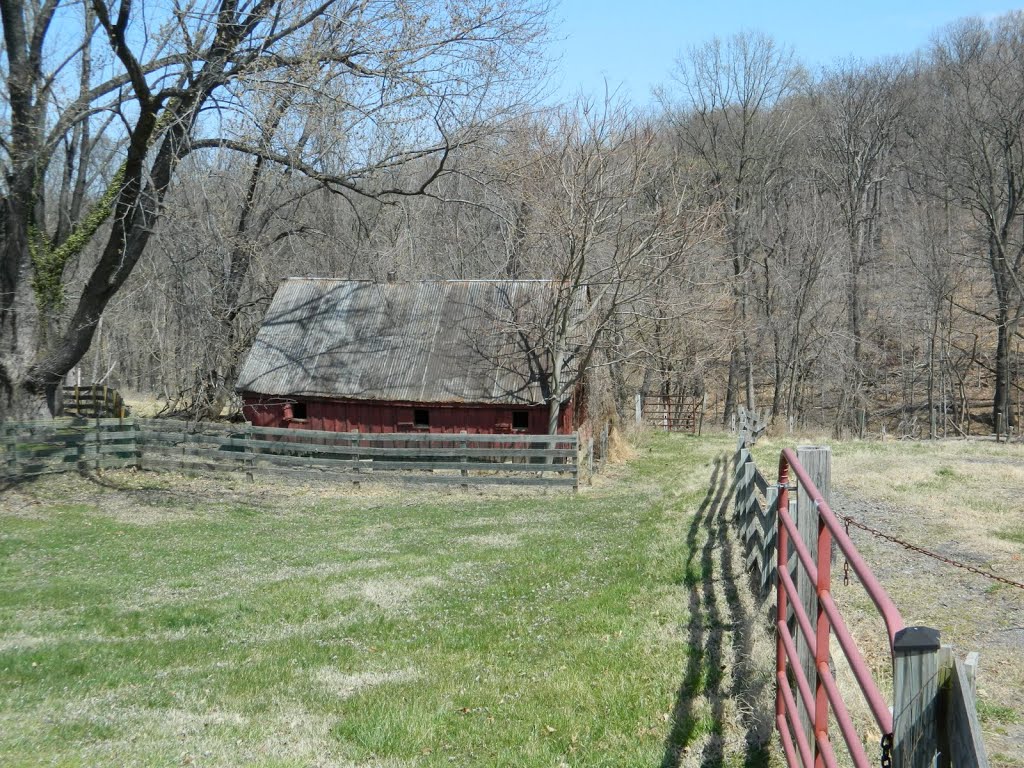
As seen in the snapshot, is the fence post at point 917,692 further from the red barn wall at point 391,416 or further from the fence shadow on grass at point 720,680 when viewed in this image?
the red barn wall at point 391,416

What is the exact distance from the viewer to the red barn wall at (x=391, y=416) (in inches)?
960

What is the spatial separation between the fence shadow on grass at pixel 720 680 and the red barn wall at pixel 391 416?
1474 centimetres

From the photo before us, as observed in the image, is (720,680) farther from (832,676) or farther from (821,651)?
(821,651)

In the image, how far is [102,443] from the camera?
21578 millimetres

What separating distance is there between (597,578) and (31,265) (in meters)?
15.2

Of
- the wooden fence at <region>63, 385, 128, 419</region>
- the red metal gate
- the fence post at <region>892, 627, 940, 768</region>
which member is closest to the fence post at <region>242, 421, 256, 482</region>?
the wooden fence at <region>63, 385, 128, 419</region>

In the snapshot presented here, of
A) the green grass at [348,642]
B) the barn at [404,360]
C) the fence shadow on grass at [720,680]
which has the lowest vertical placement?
the green grass at [348,642]

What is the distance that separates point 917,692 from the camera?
2.53m

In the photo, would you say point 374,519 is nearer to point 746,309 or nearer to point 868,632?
point 868,632

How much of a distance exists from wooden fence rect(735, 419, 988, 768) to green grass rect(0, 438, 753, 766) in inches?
37.4

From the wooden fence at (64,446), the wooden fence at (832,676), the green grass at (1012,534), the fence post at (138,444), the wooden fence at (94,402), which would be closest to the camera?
the wooden fence at (832,676)

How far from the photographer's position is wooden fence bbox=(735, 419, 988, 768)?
2.45m

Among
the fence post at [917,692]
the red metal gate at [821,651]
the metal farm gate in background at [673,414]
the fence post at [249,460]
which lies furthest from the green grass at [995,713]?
the metal farm gate in background at [673,414]

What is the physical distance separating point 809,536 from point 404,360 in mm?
21092
